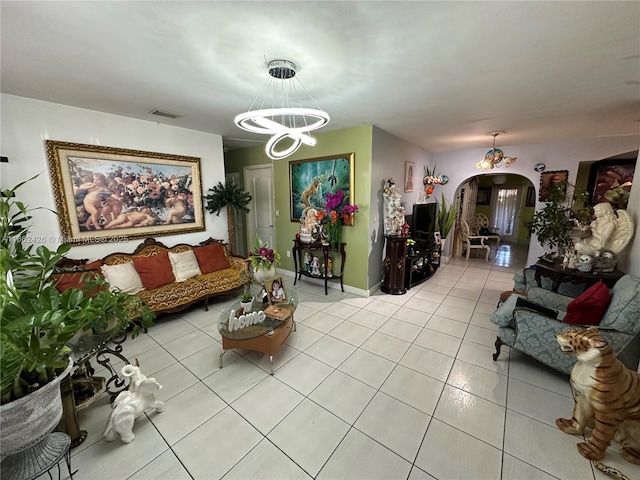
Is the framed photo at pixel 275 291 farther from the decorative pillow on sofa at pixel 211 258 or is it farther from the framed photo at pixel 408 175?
the framed photo at pixel 408 175

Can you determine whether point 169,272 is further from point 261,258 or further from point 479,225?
point 479,225

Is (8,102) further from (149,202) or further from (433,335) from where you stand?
(433,335)

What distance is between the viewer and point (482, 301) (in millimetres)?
3586

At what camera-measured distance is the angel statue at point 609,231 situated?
253cm

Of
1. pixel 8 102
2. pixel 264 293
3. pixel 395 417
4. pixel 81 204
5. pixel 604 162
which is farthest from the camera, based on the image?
pixel 604 162

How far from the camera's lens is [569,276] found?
9.04 feet

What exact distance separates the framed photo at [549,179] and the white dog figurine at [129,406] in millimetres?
6233

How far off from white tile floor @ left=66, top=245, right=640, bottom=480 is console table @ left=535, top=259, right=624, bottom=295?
0.99 metres

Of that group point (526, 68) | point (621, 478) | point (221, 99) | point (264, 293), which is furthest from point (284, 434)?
point (526, 68)

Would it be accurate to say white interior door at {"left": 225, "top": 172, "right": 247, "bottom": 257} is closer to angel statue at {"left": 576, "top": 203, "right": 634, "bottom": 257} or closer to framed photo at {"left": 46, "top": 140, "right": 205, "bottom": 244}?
framed photo at {"left": 46, "top": 140, "right": 205, "bottom": 244}

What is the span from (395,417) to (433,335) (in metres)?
1.25

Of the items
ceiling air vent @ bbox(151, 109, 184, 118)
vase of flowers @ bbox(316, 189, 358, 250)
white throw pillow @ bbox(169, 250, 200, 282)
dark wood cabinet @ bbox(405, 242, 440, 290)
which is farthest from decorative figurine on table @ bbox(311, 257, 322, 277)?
ceiling air vent @ bbox(151, 109, 184, 118)

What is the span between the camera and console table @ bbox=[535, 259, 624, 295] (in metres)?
2.55

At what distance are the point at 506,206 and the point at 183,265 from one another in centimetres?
962
